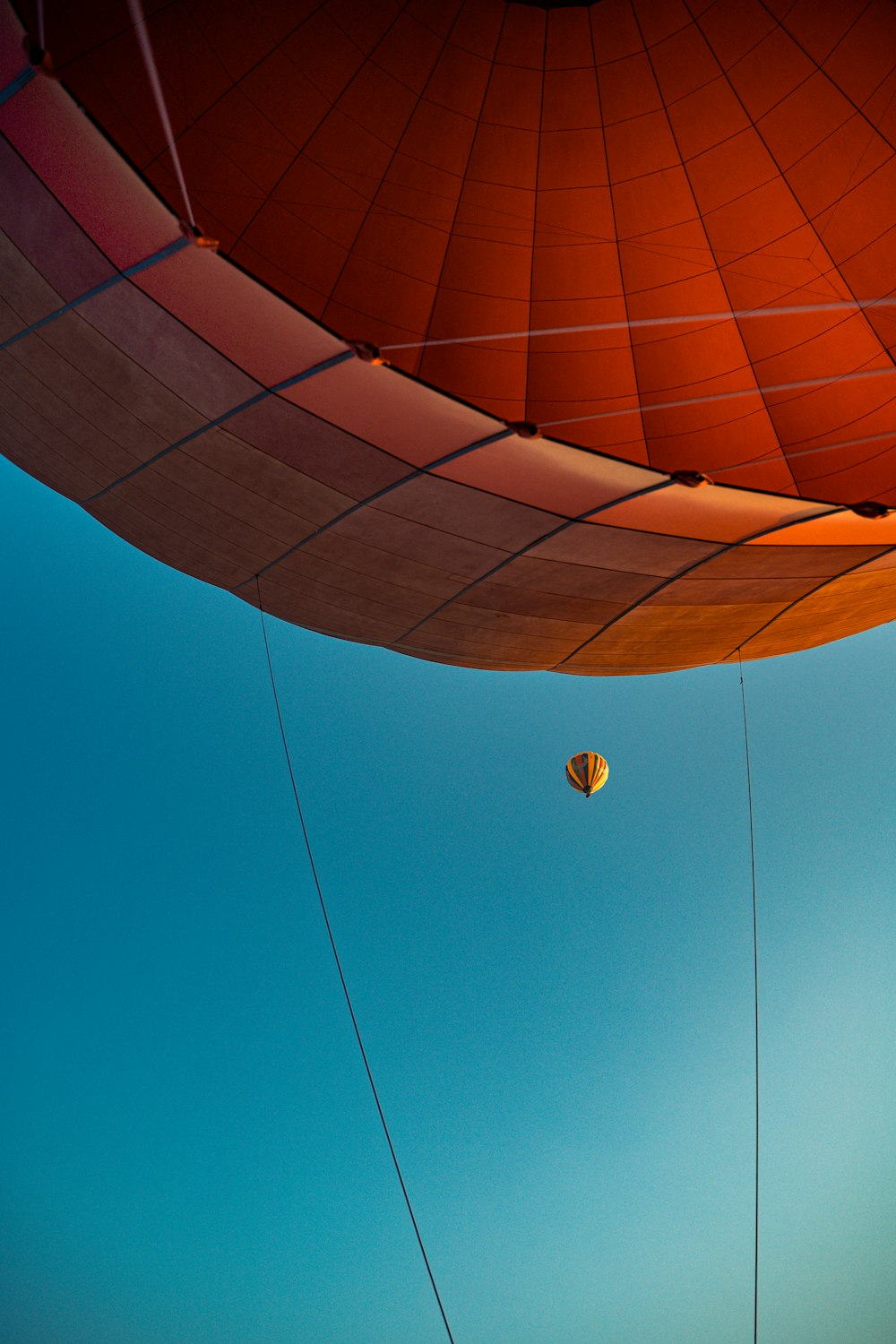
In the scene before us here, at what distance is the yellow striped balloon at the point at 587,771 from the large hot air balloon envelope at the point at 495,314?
4.13m

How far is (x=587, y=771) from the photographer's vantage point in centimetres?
1158

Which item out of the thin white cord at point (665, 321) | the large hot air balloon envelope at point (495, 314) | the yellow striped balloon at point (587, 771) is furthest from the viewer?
the yellow striped balloon at point (587, 771)

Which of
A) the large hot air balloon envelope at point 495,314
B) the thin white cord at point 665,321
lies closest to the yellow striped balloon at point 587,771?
the large hot air balloon envelope at point 495,314

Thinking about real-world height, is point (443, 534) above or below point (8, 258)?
below

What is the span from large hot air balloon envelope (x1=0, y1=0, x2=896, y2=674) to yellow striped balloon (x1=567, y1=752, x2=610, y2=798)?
413 centimetres

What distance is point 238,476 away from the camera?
6.20 m

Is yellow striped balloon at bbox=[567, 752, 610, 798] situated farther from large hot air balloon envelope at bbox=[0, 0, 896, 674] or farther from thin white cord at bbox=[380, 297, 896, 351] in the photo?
thin white cord at bbox=[380, 297, 896, 351]

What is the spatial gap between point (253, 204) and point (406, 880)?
8279 millimetres

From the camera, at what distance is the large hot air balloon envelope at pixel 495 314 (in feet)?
18.5

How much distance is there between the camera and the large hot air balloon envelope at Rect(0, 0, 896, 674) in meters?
5.64

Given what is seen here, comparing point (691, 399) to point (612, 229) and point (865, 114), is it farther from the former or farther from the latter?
point (865, 114)

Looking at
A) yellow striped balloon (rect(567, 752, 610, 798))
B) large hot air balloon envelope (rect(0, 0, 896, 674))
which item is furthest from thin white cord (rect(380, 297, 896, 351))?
yellow striped balloon (rect(567, 752, 610, 798))

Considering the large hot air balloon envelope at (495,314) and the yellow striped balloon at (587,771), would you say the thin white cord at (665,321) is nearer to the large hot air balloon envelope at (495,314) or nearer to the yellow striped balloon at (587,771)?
the large hot air balloon envelope at (495,314)

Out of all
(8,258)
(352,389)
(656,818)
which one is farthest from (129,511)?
(656,818)
